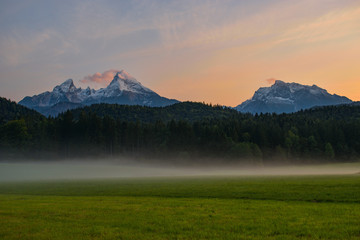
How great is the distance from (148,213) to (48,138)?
457 feet

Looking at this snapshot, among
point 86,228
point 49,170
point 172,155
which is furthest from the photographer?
point 172,155

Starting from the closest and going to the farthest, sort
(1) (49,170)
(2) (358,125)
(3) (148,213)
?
(3) (148,213), (1) (49,170), (2) (358,125)

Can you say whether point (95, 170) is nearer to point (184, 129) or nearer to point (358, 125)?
point (184, 129)

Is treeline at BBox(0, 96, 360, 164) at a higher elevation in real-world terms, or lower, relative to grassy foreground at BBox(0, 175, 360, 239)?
higher

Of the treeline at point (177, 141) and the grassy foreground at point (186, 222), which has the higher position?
the treeline at point (177, 141)

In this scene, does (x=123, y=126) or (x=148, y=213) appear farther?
(x=123, y=126)

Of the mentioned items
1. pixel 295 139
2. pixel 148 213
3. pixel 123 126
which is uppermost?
pixel 123 126

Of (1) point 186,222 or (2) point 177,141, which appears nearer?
(1) point 186,222

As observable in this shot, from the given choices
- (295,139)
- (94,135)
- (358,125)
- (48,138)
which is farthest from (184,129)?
(358,125)

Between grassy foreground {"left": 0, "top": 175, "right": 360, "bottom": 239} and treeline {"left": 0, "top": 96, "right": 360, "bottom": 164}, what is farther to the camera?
treeline {"left": 0, "top": 96, "right": 360, "bottom": 164}

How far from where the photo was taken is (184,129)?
14725cm

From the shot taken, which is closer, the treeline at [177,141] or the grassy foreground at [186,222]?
the grassy foreground at [186,222]

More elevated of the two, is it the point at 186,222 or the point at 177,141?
the point at 177,141

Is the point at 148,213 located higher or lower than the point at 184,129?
lower
